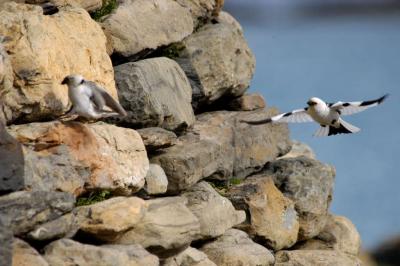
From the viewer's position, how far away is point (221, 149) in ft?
48.4

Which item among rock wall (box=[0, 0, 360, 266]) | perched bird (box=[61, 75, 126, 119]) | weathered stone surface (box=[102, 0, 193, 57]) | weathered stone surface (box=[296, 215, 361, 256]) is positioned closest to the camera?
rock wall (box=[0, 0, 360, 266])

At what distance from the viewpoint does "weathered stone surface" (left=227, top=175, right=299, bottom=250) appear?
14711 millimetres

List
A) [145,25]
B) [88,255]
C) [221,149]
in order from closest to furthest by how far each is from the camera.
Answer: [88,255], [145,25], [221,149]

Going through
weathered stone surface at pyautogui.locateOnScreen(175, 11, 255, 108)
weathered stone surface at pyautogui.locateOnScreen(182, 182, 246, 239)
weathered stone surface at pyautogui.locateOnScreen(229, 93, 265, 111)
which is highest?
weathered stone surface at pyautogui.locateOnScreen(175, 11, 255, 108)

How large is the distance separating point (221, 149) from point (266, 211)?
1089mm

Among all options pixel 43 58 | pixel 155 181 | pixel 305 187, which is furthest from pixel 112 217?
pixel 305 187

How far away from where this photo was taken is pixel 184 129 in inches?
573

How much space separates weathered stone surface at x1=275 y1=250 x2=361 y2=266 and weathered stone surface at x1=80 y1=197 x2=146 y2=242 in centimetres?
362

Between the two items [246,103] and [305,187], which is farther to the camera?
[246,103]

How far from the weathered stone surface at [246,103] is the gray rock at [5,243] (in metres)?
6.98

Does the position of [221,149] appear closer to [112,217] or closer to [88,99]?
[88,99]

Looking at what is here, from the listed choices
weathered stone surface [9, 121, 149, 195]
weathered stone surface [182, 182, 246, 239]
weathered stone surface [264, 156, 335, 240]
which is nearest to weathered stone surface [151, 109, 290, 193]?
weathered stone surface [182, 182, 246, 239]

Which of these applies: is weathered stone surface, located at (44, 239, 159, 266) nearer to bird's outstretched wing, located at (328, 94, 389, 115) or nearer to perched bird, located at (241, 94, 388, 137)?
perched bird, located at (241, 94, 388, 137)

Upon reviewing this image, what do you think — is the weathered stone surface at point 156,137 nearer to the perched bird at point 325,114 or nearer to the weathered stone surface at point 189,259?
the perched bird at point 325,114
